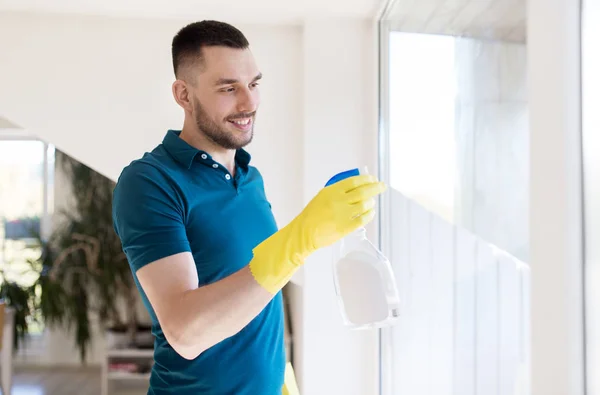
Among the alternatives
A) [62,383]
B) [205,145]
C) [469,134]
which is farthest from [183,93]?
[62,383]

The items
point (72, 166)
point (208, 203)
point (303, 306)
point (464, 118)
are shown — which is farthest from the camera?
point (72, 166)

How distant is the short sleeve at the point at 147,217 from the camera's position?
3.61 ft

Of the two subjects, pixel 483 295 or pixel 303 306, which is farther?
pixel 303 306

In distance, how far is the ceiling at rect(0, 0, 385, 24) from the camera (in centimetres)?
284

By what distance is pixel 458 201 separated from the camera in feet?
5.65

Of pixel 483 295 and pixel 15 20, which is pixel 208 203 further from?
pixel 15 20

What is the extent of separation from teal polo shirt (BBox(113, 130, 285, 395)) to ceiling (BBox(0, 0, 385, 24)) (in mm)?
1600

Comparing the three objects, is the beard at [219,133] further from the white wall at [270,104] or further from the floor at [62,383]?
the floor at [62,383]

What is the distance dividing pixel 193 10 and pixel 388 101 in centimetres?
98

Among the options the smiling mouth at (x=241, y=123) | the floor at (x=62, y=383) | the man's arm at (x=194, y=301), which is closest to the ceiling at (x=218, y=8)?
the smiling mouth at (x=241, y=123)

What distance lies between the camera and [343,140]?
3.02m

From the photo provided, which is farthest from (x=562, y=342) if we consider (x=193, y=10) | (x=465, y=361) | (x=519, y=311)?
(x=193, y=10)

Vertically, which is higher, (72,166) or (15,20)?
(15,20)

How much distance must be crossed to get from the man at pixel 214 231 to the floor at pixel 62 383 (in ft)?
11.1
